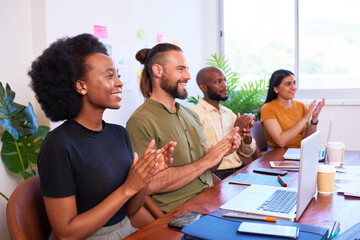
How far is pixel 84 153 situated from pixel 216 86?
6.41 feet

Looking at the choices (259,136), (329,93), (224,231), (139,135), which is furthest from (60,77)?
(329,93)

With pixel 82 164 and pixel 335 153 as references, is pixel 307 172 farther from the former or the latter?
pixel 335 153

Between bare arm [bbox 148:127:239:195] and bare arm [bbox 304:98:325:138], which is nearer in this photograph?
bare arm [bbox 148:127:239:195]

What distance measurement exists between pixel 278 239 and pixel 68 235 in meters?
0.66

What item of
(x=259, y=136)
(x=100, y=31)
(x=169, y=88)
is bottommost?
(x=259, y=136)

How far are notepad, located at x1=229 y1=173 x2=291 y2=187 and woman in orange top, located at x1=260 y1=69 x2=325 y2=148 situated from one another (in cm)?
130

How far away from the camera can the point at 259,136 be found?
126 inches

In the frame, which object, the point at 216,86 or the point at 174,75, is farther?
the point at 216,86

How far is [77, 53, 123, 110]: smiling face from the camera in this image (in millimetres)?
1349

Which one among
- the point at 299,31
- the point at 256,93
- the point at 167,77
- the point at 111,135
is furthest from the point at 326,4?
the point at 111,135

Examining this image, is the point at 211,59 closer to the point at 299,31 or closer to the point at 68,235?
the point at 299,31

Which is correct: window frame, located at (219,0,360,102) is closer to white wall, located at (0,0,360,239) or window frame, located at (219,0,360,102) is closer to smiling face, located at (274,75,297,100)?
white wall, located at (0,0,360,239)

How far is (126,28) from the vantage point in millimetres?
2832

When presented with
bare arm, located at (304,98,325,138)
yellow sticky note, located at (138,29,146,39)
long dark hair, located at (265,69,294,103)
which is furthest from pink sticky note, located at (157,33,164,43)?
bare arm, located at (304,98,325,138)
